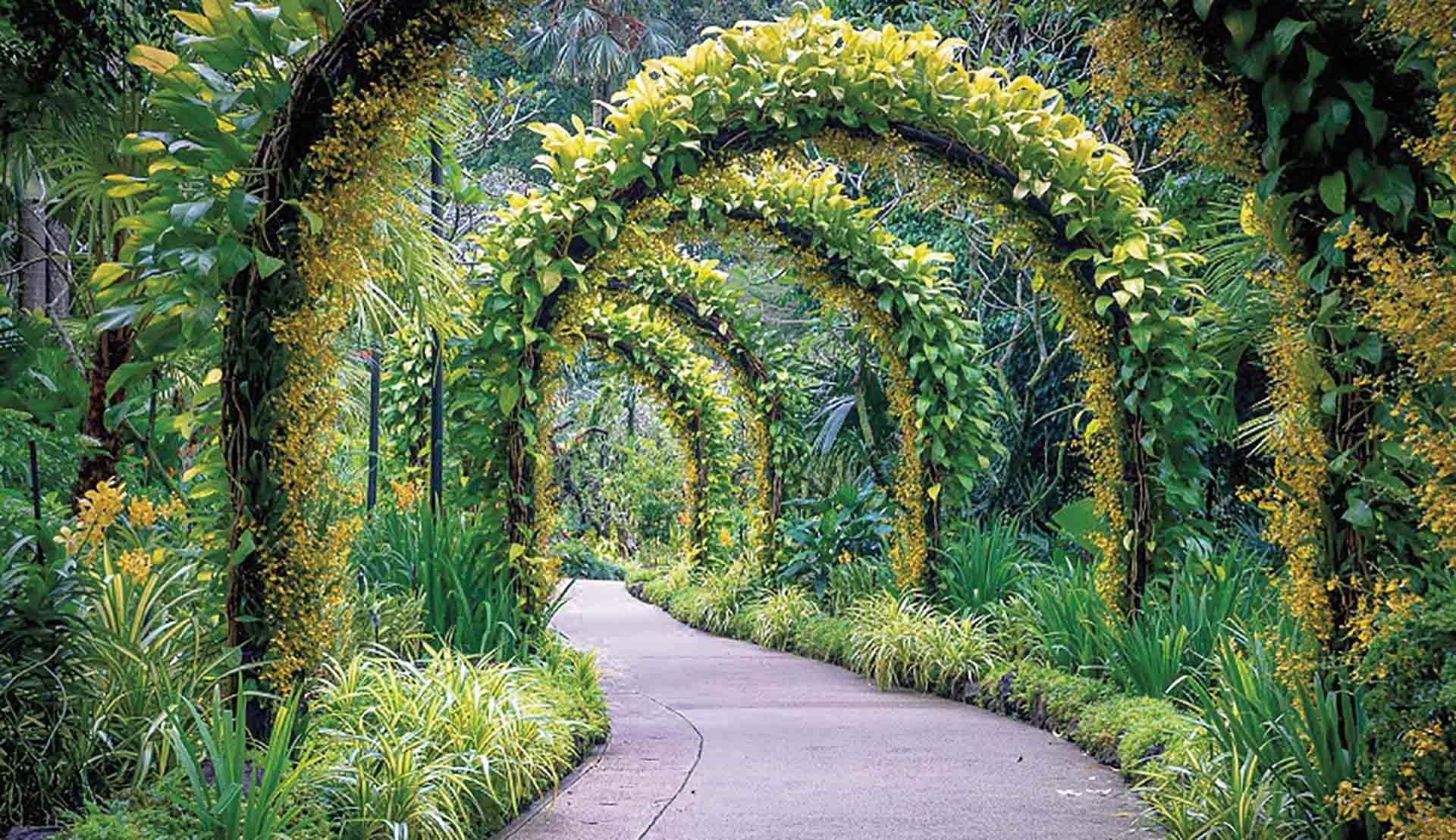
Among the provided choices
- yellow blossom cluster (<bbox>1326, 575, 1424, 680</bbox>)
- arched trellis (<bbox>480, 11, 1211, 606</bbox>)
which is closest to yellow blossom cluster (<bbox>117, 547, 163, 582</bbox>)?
arched trellis (<bbox>480, 11, 1211, 606</bbox>)

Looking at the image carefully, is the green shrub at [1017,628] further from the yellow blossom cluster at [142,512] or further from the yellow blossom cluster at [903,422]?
the yellow blossom cluster at [142,512]

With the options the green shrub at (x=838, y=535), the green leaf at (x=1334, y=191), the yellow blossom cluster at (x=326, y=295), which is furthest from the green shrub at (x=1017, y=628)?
the yellow blossom cluster at (x=326, y=295)

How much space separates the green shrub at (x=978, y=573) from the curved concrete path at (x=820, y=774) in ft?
2.74

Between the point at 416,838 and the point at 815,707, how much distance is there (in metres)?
3.78

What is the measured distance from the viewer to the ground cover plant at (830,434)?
3.54 metres

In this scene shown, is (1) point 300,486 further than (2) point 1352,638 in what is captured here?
Yes

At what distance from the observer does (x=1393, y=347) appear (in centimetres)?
361

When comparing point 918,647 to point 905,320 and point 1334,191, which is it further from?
point 1334,191

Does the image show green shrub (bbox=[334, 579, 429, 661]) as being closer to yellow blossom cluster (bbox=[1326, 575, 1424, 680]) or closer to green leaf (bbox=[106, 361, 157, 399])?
green leaf (bbox=[106, 361, 157, 399])

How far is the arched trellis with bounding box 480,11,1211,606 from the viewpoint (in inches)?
260

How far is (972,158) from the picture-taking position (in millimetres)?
6812

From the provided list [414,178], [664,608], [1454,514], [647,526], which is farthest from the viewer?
[647,526]

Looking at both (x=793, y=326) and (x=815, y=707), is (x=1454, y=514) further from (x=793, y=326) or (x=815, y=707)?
(x=793, y=326)

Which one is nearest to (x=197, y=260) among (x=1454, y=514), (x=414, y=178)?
(x=414, y=178)
